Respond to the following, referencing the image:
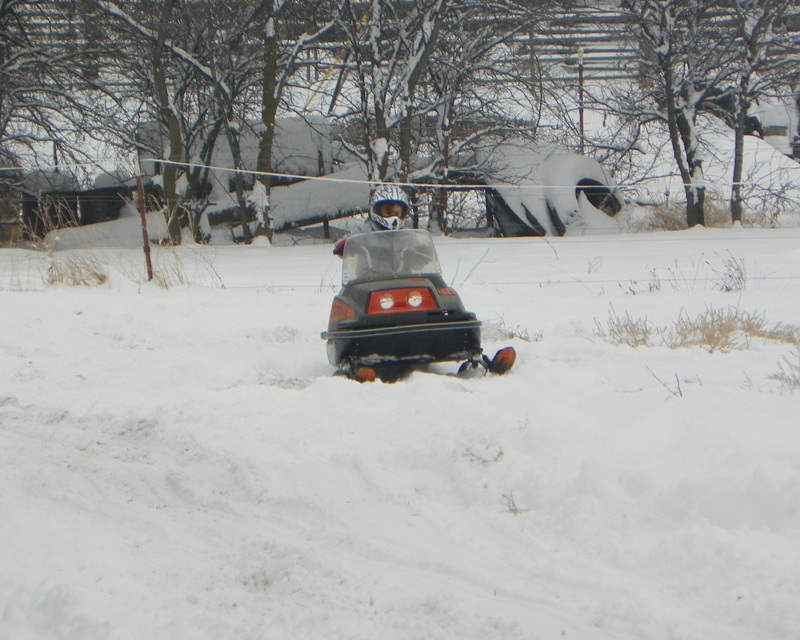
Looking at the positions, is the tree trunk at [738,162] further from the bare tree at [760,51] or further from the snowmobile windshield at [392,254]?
the snowmobile windshield at [392,254]

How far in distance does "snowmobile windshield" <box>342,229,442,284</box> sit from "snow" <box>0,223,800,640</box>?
29.2 inches

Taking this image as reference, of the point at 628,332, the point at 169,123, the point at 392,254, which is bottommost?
the point at 628,332

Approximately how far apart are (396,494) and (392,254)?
281cm

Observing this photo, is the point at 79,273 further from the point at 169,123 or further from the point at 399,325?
the point at 169,123

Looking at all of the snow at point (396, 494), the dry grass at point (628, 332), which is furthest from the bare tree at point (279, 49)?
the snow at point (396, 494)

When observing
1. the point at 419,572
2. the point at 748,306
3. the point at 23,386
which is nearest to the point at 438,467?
the point at 419,572

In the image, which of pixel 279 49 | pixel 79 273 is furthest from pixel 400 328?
pixel 279 49

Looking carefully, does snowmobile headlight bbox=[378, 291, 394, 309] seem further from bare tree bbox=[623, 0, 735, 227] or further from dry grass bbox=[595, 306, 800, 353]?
bare tree bbox=[623, 0, 735, 227]

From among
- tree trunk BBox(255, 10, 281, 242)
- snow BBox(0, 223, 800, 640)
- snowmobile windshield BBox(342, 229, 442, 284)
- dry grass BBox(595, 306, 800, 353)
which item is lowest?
dry grass BBox(595, 306, 800, 353)

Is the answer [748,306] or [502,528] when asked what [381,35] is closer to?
[748,306]

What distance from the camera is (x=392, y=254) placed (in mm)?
6609

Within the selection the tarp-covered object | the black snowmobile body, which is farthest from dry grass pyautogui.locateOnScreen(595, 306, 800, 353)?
the tarp-covered object

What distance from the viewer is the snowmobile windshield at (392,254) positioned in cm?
659

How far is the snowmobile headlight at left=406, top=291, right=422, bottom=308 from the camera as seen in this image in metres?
6.02
